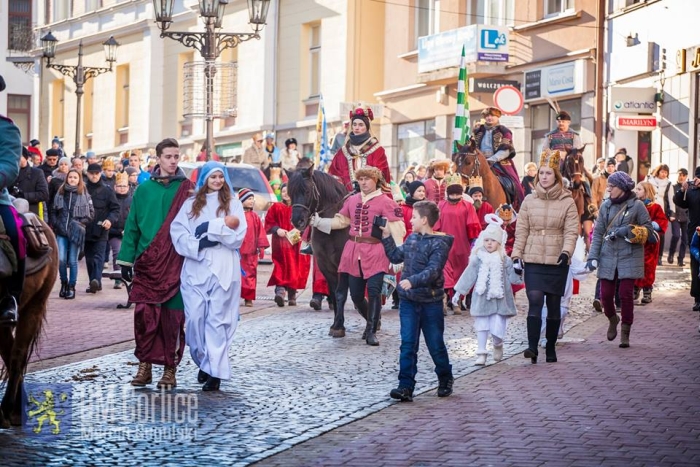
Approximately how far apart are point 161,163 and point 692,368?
5.04 m

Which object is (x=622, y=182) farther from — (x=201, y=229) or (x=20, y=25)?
(x=20, y=25)

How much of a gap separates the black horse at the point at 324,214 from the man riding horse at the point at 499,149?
13.7 feet

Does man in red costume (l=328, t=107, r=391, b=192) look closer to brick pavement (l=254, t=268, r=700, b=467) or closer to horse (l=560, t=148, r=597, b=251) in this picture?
brick pavement (l=254, t=268, r=700, b=467)

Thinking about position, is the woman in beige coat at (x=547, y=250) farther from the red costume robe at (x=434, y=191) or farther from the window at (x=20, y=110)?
the window at (x=20, y=110)

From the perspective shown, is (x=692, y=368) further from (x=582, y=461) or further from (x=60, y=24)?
(x=60, y=24)

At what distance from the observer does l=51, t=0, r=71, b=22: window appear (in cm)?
5806

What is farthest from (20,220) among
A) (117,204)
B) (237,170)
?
(237,170)

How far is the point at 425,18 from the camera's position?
39781mm

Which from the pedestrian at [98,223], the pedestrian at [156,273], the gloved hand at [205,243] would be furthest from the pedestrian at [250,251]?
the gloved hand at [205,243]

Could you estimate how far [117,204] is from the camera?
67.5 feet

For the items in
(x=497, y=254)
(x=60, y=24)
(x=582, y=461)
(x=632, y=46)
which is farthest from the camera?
(x=60, y=24)

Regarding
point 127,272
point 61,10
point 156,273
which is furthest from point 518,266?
point 61,10

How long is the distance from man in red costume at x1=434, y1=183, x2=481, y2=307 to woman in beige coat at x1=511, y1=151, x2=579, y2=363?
4.04 meters

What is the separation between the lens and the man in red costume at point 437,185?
18906 mm
